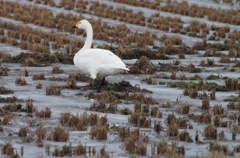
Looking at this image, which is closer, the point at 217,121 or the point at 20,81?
the point at 217,121

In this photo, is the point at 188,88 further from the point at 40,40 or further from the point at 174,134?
the point at 40,40

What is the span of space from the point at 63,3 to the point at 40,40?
16777 millimetres

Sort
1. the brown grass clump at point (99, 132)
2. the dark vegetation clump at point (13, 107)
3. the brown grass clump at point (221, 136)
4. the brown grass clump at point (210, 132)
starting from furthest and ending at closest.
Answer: the dark vegetation clump at point (13, 107)
the brown grass clump at point (210, 132)
the brown grass clump at point (221, 136)
the brown grass clump at point (99, 132)

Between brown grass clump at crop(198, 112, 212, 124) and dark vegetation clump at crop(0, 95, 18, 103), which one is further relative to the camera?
dark vegetation clump at crop(0, 95, 18, 103)

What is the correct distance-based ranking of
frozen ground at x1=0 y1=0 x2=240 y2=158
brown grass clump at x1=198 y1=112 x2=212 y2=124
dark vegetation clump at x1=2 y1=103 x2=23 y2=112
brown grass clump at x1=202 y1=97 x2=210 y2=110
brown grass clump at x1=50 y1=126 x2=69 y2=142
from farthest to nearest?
1. brown grass clump at x1=202 y1=97 x2=210 y2=110
2. dark vegetation clump at x1=2 y1=103 x2=23 y2=112
3. brown grass clump at x1=198 y1=112 x2=212 y2=124
4. brown grass clump at x1=50 y1=126 x2=69 y2=142
5. frozen ground at x1=0 y1=0 x2=240 y2=158

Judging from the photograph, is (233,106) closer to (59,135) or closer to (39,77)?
(59,135)

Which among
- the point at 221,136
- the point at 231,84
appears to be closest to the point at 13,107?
the point at 221,136

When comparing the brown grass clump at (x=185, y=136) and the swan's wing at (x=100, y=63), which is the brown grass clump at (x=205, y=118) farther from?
the swan's wing at (x=100, y=63)

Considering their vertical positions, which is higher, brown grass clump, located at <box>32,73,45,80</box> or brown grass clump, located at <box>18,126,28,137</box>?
brown grass clump, located at <box>32,73,45,80</box>

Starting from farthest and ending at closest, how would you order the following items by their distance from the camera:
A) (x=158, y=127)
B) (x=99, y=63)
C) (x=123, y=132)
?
1. (x=99, y=63)
2. (x=158, y=127)
3. (x=123, y=132)

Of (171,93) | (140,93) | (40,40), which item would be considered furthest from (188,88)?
(40,40)

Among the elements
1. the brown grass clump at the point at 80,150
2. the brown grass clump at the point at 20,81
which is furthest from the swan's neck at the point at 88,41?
the brown grass clump at the point at 80,150

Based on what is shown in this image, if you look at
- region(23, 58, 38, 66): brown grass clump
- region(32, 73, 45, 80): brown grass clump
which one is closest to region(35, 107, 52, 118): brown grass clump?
region(32, 73, 45, 80): brown grass clump

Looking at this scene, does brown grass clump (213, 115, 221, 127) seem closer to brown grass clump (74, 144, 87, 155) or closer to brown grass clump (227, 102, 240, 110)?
brown grass clump (227, 102, 240, 110)
